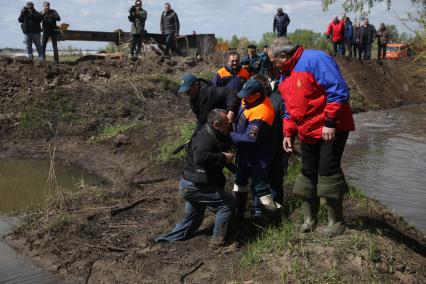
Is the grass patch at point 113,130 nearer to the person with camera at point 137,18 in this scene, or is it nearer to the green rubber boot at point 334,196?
the person with camera at point 137,18

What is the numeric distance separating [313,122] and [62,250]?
3.34m

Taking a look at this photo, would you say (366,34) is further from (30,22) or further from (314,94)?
(314,94)

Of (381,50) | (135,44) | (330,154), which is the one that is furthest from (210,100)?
(381,50)

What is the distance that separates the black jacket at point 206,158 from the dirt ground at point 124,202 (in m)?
0.83

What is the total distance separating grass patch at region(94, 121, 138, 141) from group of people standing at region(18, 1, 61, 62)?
5555 millimetres

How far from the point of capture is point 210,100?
6.67 meters

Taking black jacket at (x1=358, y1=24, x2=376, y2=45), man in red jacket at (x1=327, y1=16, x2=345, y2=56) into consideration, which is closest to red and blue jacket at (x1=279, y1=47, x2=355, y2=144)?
man in red jacket at (x1=327, y1=16, x2=345, y2=56)

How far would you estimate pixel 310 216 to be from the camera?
5629 mm

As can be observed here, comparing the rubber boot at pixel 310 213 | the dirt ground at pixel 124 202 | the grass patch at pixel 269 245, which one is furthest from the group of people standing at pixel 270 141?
the dirt ground at pixel 124 202

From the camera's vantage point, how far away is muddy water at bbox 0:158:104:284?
19.4ft

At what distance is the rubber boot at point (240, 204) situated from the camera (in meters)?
6.32

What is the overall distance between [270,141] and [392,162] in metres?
6.69

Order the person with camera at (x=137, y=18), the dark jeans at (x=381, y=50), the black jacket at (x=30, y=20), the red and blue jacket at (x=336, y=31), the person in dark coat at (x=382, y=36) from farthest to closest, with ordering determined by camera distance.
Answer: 1. the dark jeans at (x=381, y=50)
2. the person in dark coat at (x=382, y=36)
3. the red and blue jacket at (x=336, y=31)
4. the person with camera at (x=137, y=18)
5. the black jacket at (x=30, y=20)

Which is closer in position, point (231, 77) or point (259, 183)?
point (259, 183)
